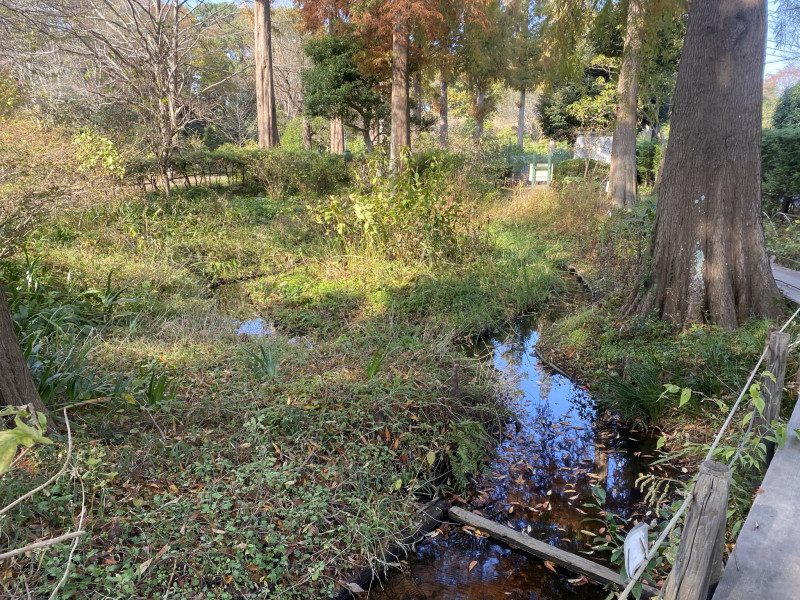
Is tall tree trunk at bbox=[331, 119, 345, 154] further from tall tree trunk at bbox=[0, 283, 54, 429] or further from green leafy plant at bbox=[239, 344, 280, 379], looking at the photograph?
tall tree trunk at bbox=[0, 283, 54, 429]

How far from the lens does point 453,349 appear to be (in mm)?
5148

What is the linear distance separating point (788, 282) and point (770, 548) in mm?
4790

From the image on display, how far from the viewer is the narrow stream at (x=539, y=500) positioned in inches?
111

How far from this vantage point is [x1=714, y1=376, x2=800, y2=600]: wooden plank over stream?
1.82 meters

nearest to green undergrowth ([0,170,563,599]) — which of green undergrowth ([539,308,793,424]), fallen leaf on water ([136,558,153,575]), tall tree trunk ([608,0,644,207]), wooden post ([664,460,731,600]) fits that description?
fallen leaf on water ([136,558,153,575])

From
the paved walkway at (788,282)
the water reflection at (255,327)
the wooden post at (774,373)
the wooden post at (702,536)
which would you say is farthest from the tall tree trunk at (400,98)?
the wooden post at (702,536)

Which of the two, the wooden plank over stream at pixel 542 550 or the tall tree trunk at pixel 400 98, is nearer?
the wooden plank over stream at pixel 542 550

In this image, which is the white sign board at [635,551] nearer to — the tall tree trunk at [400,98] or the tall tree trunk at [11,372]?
the tall tree trunk at [11,372]

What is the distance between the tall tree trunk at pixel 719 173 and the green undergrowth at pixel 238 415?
Answer: 211 cm

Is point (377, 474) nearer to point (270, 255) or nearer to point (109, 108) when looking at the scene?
point (270, 255)

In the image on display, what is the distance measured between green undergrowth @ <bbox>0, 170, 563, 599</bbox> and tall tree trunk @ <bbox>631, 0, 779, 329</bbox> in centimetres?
211

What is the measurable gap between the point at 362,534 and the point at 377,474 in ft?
1.45

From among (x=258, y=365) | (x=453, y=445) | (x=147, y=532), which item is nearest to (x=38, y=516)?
(x=147, y=532)

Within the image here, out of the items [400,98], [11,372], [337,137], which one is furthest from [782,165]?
[337,137]
